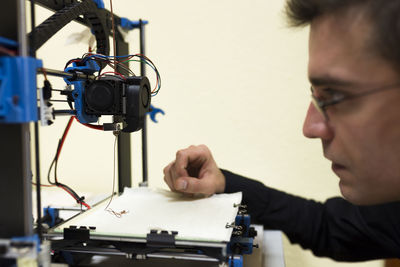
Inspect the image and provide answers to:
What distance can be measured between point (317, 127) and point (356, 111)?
3.7 inches

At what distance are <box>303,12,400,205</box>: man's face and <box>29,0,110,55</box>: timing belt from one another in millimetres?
470

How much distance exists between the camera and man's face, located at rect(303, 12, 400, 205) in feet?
1.80

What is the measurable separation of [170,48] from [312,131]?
2.54 ft

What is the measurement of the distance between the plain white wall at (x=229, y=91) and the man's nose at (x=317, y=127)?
59 centimetres

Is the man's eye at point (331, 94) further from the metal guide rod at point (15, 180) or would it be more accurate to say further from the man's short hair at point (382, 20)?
the metal guide rod at point (15, 180)

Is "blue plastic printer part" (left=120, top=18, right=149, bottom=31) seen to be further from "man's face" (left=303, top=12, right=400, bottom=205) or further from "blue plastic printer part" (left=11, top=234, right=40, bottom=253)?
"blue plastic printer part" (left=11, top=234, right=40, bottom=253)

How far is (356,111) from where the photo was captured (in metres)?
0.58

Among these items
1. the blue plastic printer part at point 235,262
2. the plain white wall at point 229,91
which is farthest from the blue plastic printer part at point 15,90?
the plain white wall at point 229,91

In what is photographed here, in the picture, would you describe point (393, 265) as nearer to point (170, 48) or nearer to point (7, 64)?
point (170, 48)

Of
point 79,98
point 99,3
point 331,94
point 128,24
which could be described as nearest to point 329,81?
point 331,94

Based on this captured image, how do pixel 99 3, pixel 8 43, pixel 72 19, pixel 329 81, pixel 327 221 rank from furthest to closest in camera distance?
pixel 327 221 → pixel 99 3 → pixel 72 19 → pixel 329 81 → pixel 8 43

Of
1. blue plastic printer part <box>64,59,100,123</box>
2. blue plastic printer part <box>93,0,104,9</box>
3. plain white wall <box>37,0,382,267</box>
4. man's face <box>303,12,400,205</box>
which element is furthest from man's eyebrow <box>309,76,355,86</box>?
plain white wall <box>37,0,382,267</box>

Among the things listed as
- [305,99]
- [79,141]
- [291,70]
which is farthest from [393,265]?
[79,141]

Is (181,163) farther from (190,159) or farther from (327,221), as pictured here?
(327,221)
